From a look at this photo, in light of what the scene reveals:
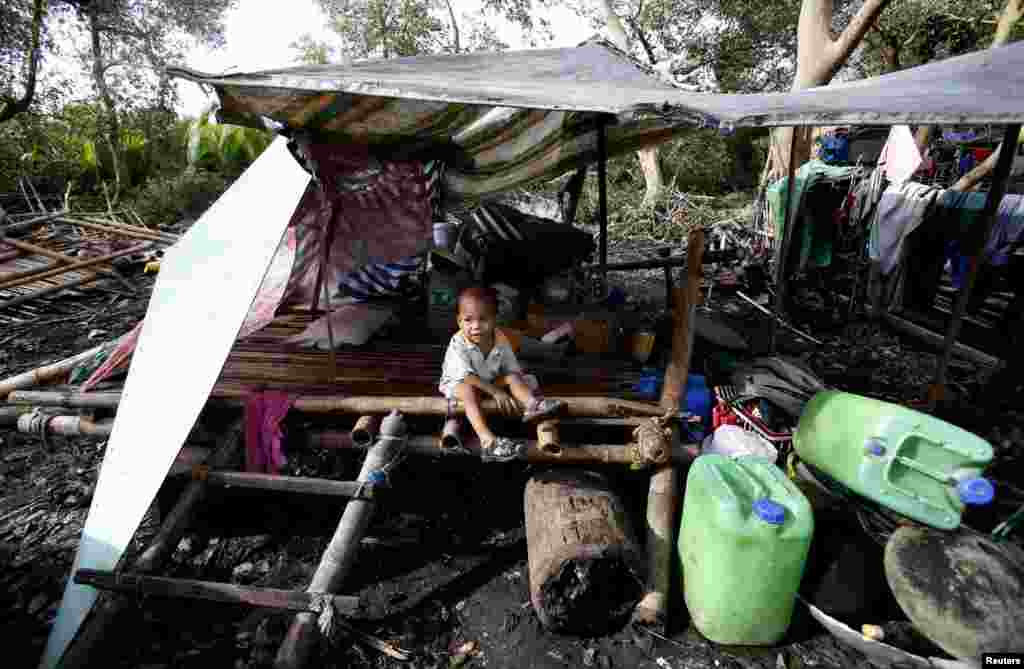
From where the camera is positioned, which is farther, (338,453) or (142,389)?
(338,453)

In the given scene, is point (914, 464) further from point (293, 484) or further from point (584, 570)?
point (293, 484)

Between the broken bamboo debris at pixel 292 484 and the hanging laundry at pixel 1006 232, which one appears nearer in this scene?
the broken bamboo debris at pixel 292 484

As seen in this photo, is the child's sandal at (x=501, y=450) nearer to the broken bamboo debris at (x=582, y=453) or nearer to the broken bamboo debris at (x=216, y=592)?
the broken bamboo debris at (x=582, y=453)

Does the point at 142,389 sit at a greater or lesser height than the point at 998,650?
greater

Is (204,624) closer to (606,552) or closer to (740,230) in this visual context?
(606,552)

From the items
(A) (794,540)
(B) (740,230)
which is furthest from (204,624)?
(B) (740,230)

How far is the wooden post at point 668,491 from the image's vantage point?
2.38m

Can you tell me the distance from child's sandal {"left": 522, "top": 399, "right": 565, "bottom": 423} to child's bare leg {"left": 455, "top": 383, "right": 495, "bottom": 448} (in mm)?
215

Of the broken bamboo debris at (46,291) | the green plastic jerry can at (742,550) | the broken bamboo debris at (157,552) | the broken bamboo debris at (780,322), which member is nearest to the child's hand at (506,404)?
the green plastic jerry can at (742,550)

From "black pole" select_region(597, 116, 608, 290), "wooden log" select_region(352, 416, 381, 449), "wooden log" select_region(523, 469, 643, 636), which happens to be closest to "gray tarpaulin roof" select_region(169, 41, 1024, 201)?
"black pole" select_region(597, 116, 608, 290)

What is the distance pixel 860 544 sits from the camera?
245 cm

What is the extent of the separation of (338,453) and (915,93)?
4.07 m

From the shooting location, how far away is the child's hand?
9.48 ft

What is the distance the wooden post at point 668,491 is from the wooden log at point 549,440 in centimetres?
56
